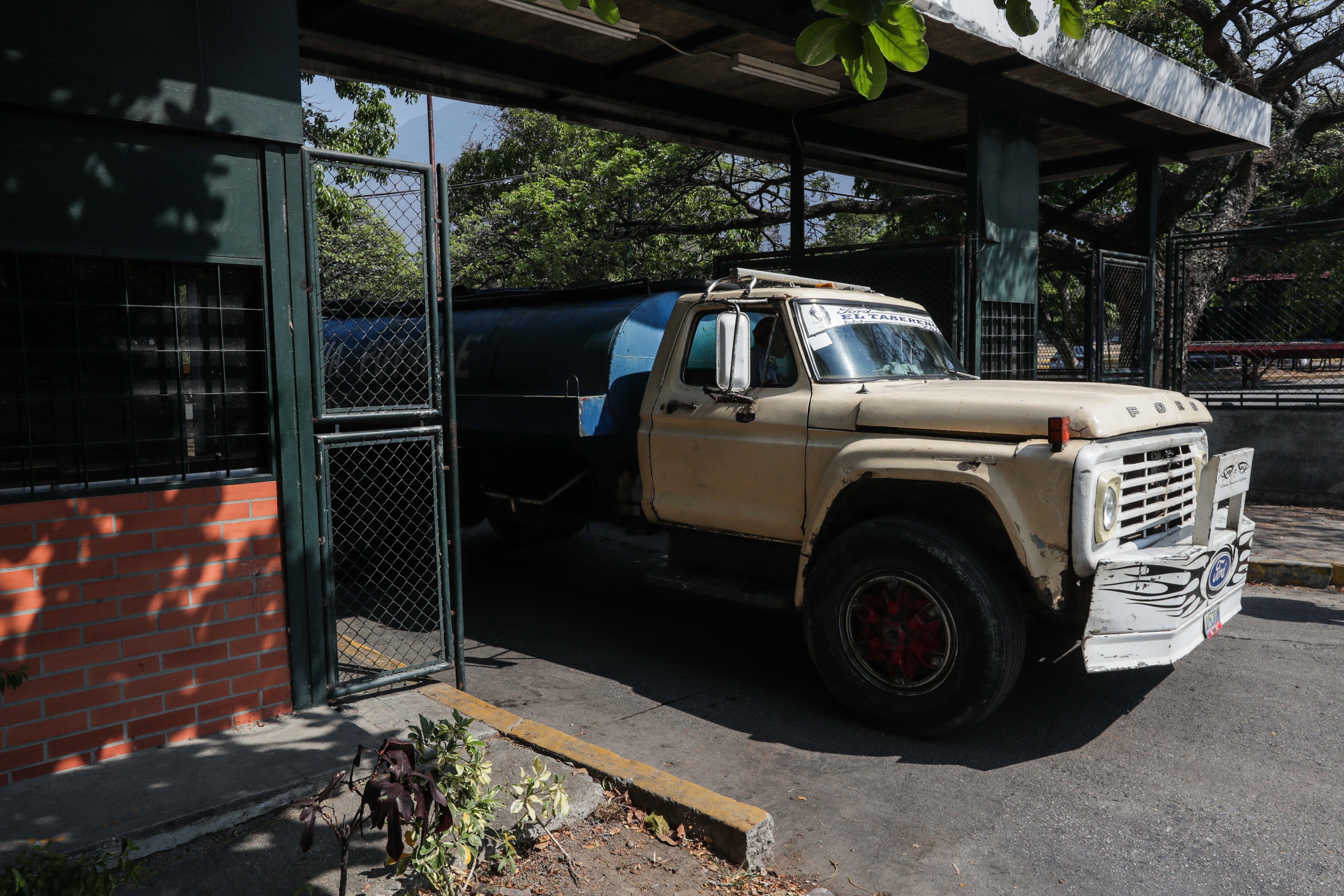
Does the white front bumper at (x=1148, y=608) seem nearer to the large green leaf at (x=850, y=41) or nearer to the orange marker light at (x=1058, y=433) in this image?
the orange marker light at (x=1058, y=433)

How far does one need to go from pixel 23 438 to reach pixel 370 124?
40.0 feet

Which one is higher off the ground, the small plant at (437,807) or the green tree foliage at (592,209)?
the green tree foliage at (592,209)

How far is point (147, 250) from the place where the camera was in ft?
13.4

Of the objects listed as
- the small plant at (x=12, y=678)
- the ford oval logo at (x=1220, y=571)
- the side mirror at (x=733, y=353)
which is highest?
the side mirror at (x=733, y=353)

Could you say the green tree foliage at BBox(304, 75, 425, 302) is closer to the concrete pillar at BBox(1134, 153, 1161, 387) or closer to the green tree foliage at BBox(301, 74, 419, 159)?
the green tree foliage at BBox(301, 74, 419, 159)


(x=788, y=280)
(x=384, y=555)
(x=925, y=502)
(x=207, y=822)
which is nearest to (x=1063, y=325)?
(x=788, y=280)

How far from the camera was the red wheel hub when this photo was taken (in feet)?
15.3

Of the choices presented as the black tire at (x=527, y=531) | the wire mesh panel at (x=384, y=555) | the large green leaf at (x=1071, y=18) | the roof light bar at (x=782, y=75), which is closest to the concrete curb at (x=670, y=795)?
the wire mesh panel at (x=384, y=555)

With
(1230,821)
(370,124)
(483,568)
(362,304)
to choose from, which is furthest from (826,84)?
(370,124)

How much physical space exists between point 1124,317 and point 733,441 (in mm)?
7257

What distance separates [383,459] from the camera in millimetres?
7871

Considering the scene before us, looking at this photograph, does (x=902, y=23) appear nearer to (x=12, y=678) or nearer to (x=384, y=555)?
(x=12, y=678)

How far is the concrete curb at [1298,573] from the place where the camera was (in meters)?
7.36

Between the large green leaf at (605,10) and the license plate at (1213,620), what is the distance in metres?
3.86
